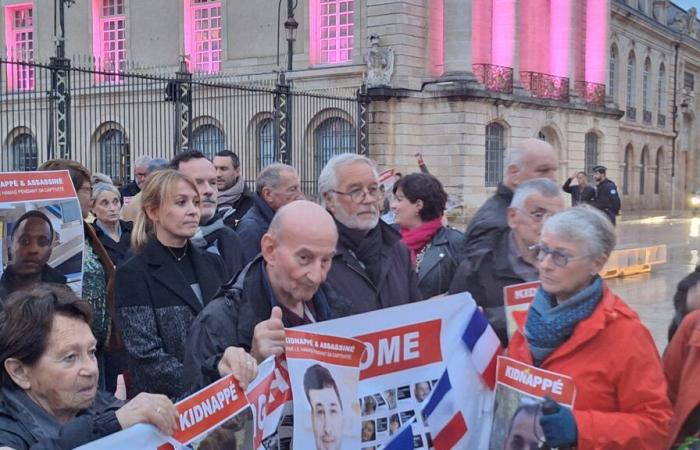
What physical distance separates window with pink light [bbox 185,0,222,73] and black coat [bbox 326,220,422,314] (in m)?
28.5

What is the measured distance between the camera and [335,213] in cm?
427

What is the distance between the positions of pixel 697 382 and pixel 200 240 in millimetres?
2876

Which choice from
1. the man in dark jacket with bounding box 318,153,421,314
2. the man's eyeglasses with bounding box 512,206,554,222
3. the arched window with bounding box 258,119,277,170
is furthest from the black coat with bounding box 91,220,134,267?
the arched window with bounding box 258,119,277,170

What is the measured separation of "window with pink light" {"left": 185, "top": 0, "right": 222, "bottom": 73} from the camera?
31.9 m

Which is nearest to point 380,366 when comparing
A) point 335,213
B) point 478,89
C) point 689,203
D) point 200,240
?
point 335,213

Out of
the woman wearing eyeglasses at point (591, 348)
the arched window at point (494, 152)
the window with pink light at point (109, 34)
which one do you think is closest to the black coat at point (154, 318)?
the woman wearing eyeglasses at point (591, 348)

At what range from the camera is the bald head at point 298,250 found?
320 cm

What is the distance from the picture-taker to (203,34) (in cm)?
3225

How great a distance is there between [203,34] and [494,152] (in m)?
12.1

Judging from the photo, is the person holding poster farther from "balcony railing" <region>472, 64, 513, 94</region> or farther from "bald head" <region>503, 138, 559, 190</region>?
"balcony railing" <region>472, 64, 513, 94</region>

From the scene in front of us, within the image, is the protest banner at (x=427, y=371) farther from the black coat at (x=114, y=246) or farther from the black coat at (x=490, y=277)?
the black coat at (x=114, y=246)

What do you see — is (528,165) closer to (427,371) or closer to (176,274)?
(427,371)

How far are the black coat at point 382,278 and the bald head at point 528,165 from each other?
0.83m

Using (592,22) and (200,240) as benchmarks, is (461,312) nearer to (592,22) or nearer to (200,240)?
(200,240)
